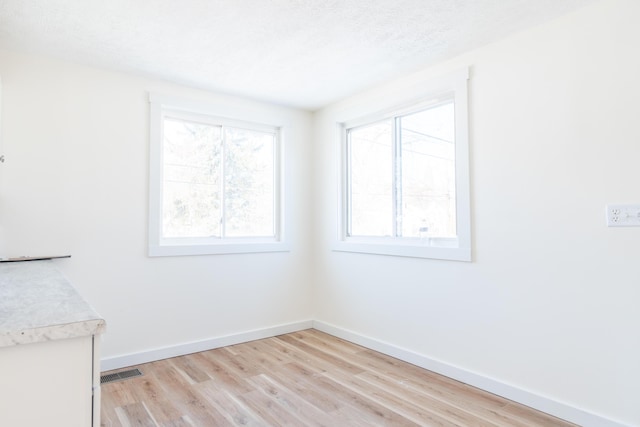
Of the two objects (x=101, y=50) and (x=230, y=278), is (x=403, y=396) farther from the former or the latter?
(x=101, y=50)

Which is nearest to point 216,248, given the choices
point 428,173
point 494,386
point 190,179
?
point 190,179

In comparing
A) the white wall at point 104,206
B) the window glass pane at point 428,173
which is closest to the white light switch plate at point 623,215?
the window glass pane at point 428,173

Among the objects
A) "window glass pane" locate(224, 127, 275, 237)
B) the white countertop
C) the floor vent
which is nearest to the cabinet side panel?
the white countertop

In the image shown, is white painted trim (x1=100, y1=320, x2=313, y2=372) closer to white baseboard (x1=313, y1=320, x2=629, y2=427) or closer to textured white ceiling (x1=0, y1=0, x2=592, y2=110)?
white baseboard (x1=313, y1=320, x2=629, y2=427)

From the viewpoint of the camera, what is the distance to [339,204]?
13.0 ft

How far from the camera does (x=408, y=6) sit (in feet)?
7.12

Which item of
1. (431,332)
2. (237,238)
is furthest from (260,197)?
(431,332)

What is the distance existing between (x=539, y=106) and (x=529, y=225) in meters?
0.75

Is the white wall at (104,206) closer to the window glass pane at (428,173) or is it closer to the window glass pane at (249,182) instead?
the window glass pane at (249,182)

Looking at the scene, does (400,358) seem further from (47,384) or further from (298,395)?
(47,384)

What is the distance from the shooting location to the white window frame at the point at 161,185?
3234 millimetres

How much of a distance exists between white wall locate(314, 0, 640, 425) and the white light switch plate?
0.03 m

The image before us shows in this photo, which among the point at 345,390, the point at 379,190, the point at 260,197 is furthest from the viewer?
the point at 260,197

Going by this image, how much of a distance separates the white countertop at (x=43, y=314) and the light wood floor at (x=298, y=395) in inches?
46.4
